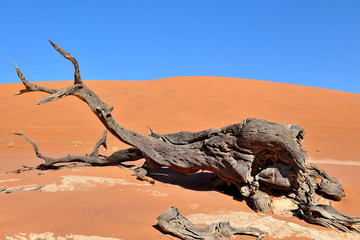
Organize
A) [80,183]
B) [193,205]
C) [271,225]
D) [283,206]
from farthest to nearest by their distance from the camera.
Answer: [80,183] → [283,206] → [193,205] → [271,225]

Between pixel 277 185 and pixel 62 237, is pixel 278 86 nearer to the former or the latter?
pixel 277 185

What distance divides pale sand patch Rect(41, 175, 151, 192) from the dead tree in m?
1.00

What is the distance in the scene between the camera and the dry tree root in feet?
13.3

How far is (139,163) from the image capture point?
36.5ft

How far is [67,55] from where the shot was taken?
6.20 metres

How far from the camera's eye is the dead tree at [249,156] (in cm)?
595

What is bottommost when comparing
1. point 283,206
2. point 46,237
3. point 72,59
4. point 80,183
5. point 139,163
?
point 46,237

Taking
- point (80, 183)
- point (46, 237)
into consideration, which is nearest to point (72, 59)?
point (80, 183)

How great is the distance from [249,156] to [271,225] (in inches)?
65.3

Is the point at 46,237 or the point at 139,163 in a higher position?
the point at 139,163

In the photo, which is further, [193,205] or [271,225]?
[193,205]

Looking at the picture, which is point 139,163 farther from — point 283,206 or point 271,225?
point 271,225

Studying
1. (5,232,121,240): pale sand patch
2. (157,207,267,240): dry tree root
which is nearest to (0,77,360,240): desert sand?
(5,232,121,240): pale sand patch

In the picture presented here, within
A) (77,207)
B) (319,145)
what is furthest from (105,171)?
(319,145)
